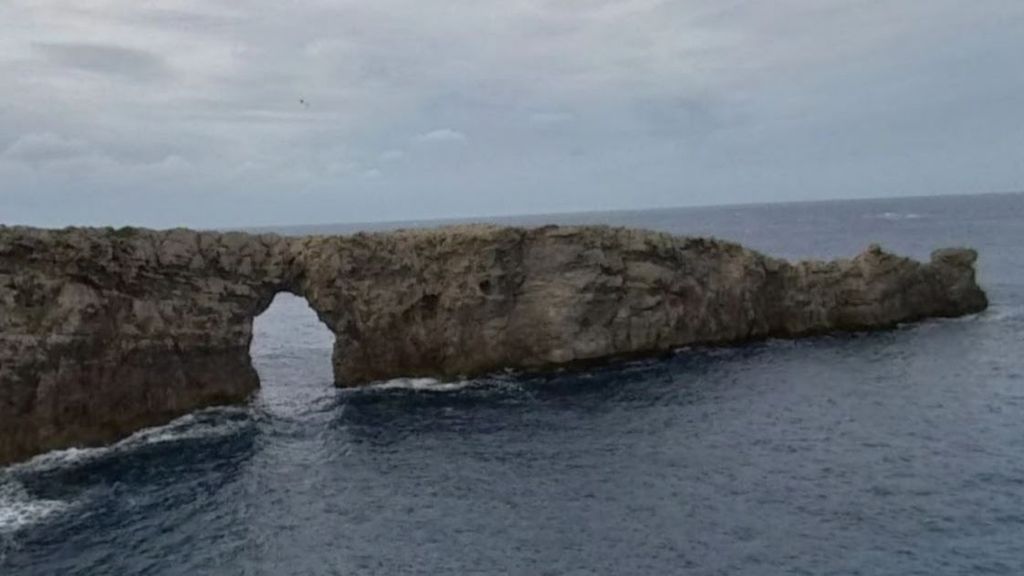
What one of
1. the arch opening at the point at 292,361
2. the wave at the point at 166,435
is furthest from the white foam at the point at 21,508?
the arch opening at the point at 292,361

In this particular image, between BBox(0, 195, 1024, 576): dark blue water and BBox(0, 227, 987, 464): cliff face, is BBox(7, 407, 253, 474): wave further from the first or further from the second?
BBox(0, 227, 987, 464): cliff face

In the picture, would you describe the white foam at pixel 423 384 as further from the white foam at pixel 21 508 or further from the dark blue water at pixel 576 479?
the white foam at pixel 21 508

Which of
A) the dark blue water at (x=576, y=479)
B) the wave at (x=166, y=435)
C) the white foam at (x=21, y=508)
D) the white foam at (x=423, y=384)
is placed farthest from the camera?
the white foam at (x=423, y=384)

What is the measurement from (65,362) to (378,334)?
2346cm

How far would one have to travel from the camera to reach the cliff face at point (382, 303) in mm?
59250

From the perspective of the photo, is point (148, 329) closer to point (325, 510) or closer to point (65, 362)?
point (65, 362)

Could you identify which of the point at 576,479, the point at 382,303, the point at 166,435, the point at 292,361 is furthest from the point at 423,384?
the point at 576,479

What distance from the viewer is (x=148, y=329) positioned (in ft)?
208

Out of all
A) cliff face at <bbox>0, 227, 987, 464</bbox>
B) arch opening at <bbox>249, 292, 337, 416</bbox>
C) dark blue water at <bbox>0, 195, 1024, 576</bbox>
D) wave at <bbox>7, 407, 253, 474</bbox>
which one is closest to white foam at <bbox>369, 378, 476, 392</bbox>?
dark blue water at <bbox>0, 195, 1024, 576</bbox>

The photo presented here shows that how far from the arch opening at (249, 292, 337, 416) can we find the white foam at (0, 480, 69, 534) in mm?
18564

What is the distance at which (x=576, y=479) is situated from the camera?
50.1 m

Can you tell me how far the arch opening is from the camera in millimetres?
69750

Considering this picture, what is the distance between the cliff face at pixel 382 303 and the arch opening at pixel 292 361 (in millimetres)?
3008

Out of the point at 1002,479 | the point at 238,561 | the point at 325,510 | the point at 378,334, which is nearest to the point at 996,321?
the point at 1002,479
